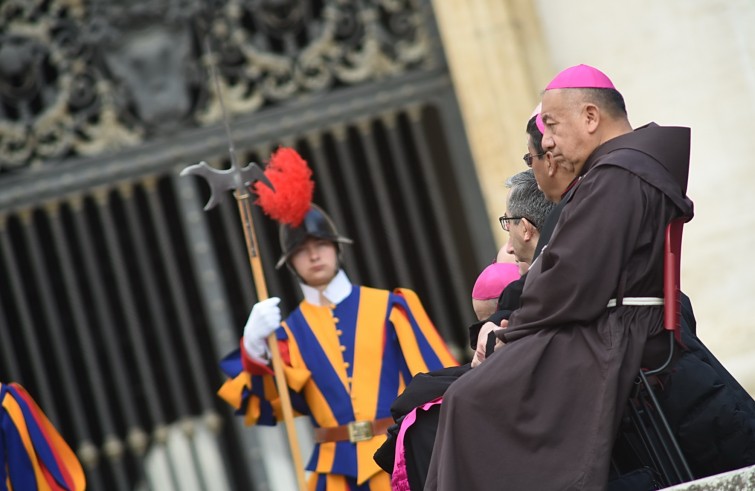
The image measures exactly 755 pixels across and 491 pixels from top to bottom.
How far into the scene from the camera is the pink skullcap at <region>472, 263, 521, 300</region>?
4137mm

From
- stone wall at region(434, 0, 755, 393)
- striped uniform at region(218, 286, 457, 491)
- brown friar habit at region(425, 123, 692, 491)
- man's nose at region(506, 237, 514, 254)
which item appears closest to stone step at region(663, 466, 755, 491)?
brown friar habit at region(425, 123, 692, 491)

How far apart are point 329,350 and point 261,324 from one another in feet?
0.96

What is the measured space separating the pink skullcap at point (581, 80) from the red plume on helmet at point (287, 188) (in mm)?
1693

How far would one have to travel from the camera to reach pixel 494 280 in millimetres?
4156

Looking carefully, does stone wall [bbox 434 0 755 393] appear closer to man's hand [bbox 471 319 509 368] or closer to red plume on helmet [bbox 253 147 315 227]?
red plume on helmet [bbox 253 147 315 227]

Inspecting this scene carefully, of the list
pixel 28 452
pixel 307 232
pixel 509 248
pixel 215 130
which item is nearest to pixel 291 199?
pixel 307 232

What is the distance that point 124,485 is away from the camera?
6.86 m

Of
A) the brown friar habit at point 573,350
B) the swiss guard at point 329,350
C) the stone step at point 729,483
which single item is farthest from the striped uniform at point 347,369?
the stone step at point 729,483

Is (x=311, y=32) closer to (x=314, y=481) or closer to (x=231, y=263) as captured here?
(x=231, y=263)

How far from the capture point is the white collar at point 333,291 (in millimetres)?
5215

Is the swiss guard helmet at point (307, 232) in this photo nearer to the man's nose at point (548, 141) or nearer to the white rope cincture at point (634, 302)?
the man's nose at point (548, 141)

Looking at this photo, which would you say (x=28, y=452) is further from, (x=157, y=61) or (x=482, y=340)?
(x=157, y=61)

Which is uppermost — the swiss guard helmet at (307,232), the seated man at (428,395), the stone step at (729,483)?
the swiss guard helmet at (307,232)

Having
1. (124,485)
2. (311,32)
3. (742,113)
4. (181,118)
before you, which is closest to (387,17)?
(311,32)
